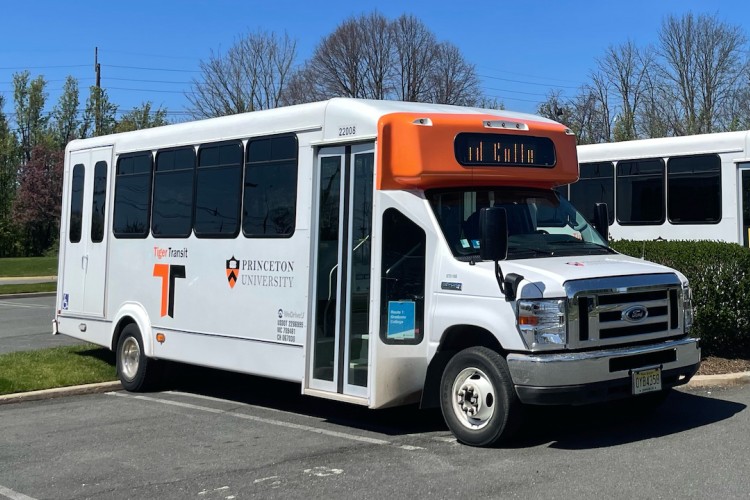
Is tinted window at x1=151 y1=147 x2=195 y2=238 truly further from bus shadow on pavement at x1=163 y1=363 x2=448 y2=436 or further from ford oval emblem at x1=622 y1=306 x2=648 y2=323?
ford oval emblem at x1=622 y1=306 x2=648 y2=323

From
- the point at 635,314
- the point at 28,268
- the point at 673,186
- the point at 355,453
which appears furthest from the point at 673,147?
the point at 28,268

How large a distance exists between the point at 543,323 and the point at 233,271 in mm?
3801

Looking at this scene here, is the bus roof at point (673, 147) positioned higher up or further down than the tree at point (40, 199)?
further down

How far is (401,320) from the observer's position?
7.26 m

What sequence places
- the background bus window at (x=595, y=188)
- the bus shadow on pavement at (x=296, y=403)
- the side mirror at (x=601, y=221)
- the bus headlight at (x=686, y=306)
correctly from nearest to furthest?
the bus headlight at (x=686, y=306) → the bus shadow on pavement at (x=296, y=403) → the side mirror at (x=601, y=221) → the background bus window at (x=595, y=188)

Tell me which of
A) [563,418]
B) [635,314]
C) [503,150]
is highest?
[503,150]

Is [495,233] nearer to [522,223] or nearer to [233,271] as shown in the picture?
[522,223]

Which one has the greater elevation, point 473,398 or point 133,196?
point 133,196

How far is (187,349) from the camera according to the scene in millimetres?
9375

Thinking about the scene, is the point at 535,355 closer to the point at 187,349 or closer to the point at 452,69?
the point at 187,349

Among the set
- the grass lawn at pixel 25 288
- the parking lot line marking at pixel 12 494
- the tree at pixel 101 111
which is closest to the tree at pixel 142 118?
the tree at pixel 101 111

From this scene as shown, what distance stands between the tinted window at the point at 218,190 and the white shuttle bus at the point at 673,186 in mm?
9027

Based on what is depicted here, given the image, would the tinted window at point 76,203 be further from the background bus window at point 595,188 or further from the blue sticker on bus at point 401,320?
the background bus window at point 595,188

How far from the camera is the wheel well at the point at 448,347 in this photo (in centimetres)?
691
